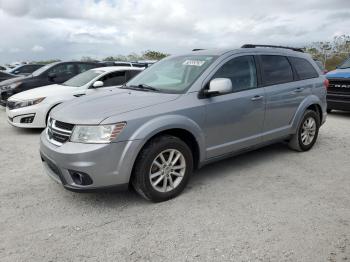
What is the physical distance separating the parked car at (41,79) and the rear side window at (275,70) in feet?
20.8

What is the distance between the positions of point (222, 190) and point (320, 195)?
113 cm

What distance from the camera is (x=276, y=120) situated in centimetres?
498

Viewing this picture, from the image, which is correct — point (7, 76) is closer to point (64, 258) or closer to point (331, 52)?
point (64, 258)

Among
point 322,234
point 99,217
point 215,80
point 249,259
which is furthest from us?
point 215,80

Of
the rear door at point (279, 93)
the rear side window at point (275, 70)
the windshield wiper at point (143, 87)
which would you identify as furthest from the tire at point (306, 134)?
the windshield wiper at point (143, 87)

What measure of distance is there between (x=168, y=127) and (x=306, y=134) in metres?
3.07

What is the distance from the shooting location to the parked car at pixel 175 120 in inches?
133

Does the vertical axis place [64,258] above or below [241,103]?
below

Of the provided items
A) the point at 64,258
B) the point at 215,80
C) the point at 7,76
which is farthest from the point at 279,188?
the point at 7,76

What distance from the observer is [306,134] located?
570cm

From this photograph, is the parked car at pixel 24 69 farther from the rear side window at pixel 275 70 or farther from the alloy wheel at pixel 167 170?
the alloy wheel at pixel 167 170

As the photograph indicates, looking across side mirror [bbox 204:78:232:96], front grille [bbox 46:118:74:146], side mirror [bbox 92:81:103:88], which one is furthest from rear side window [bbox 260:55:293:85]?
side mirror [bbox 92:81:103:88]

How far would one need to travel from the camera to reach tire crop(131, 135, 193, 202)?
11.6 ft

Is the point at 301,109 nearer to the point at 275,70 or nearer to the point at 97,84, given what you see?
the point at 275,70
